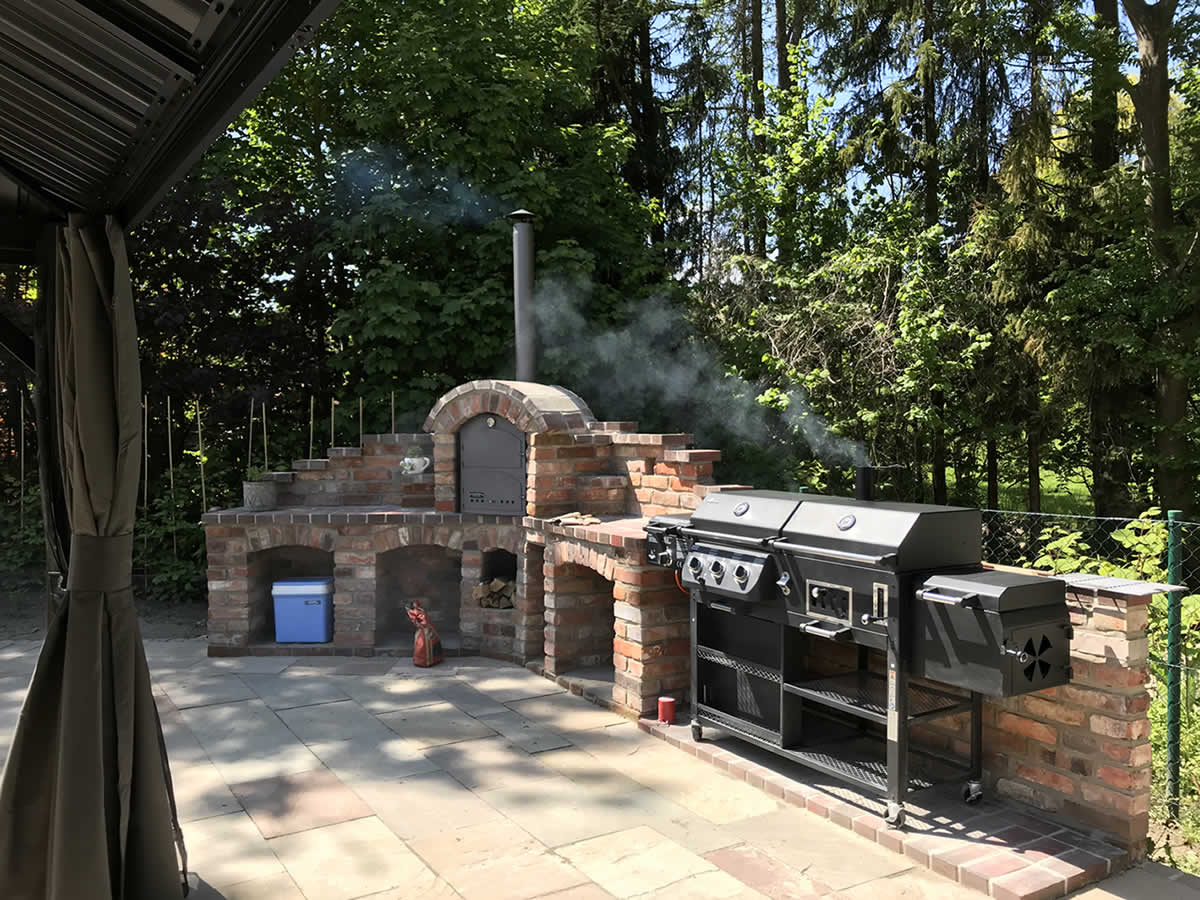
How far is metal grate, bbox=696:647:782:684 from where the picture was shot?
179 inches

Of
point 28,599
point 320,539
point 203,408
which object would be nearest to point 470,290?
point 203,408

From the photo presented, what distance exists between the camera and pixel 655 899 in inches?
136

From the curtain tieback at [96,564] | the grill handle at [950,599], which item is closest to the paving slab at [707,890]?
the grill handle at [950,599]

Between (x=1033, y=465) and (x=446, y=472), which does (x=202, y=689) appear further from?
(x=1033, y=465)

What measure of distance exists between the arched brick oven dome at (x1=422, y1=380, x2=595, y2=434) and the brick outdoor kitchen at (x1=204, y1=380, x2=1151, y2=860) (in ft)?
0.04

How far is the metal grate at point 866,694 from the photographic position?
4.10 metres

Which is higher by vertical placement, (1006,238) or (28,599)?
(1006,238)

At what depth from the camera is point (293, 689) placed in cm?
622

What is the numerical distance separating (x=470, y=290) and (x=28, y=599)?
5.46 metres

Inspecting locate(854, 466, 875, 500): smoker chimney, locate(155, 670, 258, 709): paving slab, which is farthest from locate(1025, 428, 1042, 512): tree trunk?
locate(155, 670, 258, 709): paving slab

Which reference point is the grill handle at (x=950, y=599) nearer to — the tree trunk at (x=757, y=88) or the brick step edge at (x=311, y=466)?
the brick step edge at (x=311, y=466)

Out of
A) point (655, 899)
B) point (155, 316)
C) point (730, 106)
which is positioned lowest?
point (655, 899)

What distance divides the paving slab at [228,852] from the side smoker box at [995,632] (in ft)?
9.23

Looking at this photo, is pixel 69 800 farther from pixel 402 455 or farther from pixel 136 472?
pixel 402 455
